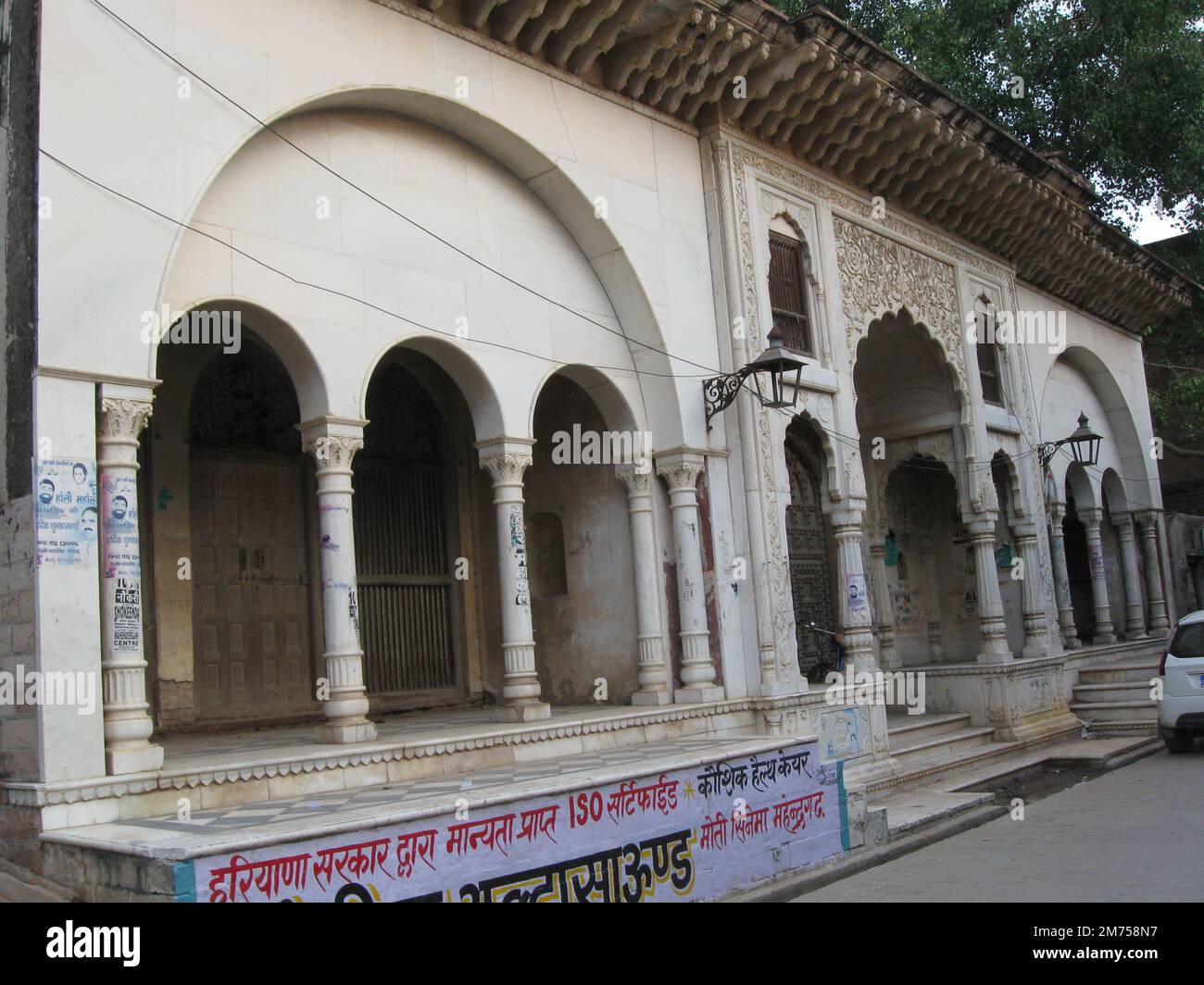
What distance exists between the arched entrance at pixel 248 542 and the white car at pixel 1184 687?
29.3ft

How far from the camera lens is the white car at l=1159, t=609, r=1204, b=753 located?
39.3ft

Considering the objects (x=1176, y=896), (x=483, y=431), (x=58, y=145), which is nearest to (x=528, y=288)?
(x=483, y=431)

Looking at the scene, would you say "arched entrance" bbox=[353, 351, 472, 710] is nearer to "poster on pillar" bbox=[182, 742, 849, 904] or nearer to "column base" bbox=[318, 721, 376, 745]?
"column base" bbox=[318, 721, 376, 745]

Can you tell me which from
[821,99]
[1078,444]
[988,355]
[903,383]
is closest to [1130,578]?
[1078,444]

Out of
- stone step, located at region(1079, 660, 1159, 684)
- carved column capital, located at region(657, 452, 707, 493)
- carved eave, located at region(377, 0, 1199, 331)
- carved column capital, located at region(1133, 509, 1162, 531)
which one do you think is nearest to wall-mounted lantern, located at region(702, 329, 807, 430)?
carved column capital, located at region(657, 452, 707, 493)

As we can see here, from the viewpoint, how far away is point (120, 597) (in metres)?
6.15

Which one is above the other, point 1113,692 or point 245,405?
point 245,405

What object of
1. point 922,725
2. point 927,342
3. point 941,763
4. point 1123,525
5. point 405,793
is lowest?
point 941,763

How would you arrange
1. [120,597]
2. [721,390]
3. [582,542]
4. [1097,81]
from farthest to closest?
[1097,81]
[582,542]
[721,390]
[120,597]

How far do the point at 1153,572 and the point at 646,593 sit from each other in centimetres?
1305

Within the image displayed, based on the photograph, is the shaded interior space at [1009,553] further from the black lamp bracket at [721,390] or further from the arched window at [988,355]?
the black lamp bracket at [721,390]

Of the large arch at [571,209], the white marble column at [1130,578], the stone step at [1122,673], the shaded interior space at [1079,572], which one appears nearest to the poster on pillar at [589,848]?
the large arch at [571,209]

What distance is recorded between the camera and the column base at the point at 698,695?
382 inches

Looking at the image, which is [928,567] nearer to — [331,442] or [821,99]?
[821,99]
